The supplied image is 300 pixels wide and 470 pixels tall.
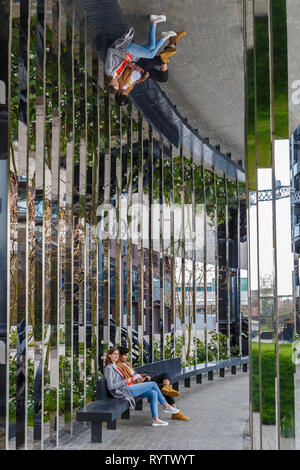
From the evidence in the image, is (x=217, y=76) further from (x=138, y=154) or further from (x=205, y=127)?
(x=205, y=127)

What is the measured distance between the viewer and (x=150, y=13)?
6.85 metres

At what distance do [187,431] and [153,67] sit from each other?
16.0ft

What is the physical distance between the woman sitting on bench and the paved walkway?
0.29m

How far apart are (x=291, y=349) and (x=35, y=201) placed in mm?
2904

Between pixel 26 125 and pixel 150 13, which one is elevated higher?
pixel 150 13

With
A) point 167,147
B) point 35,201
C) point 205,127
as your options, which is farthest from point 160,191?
point 35,201

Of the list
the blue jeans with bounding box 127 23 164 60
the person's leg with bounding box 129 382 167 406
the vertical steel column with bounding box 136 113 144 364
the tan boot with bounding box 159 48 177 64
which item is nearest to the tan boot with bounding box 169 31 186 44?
the tan boot with bounding box 159 48 177 64

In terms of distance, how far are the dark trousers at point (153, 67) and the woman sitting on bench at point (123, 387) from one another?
152 inches

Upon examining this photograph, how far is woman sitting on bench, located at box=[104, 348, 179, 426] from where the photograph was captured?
257 inches

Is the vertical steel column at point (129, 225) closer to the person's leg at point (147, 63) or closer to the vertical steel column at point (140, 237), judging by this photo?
the vertical steel column at point (140, 237)

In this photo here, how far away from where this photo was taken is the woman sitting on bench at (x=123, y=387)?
653 cm

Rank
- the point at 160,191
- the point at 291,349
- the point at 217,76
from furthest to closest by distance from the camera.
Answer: the point at 160,191 → the point at 217,76 → the point at 291,349

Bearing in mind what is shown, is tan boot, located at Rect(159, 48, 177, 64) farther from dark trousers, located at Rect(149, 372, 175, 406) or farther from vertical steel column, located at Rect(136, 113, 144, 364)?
dark trousers, located at Rect(149, 372, 175, 406)

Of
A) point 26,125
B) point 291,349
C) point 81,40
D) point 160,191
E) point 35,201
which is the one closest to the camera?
point 291,349
